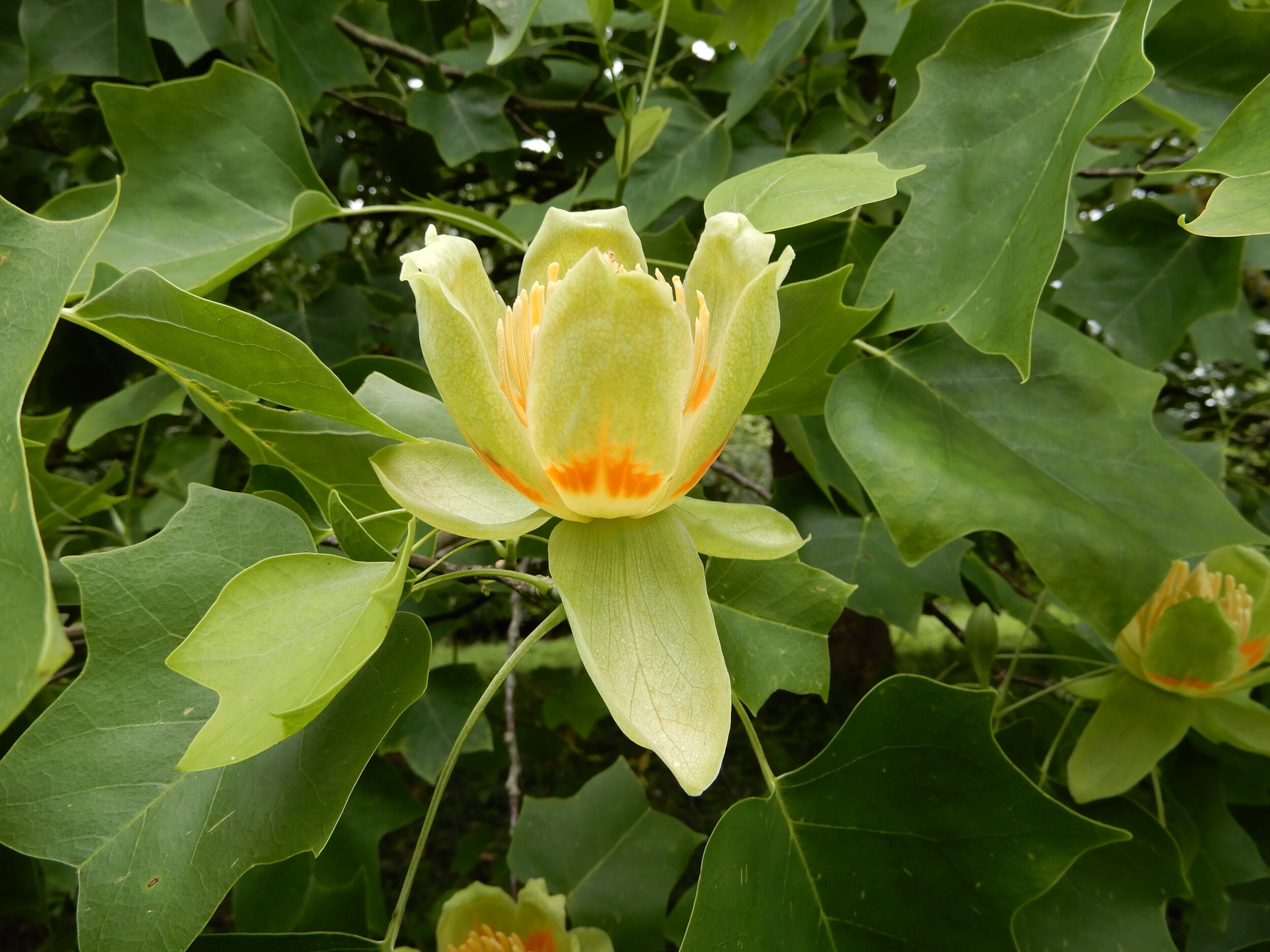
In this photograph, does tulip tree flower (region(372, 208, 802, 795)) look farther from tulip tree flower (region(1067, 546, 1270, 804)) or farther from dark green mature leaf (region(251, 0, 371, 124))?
dark green mature leaf (region(251, 0, 371, 124))

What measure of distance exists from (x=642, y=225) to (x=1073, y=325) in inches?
28.6

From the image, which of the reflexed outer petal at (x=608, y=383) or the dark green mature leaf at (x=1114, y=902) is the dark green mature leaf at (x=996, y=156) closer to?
the reflexed outer petal at (x=608, y=383)

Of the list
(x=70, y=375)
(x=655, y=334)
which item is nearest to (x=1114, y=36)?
(x=655, y=334)

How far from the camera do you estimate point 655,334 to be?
1.63 ft

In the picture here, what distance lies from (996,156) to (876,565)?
54cm

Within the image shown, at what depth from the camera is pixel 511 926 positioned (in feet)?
3.29

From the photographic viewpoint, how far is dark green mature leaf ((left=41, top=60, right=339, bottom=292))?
0.98 metres

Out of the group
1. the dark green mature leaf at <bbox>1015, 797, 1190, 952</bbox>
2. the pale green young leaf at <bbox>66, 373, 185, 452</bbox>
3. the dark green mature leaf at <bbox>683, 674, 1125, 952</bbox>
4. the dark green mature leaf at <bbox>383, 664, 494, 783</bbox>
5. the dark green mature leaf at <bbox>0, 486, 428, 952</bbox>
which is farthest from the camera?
the dark green mature leaf at <bbox>383, 664, 494, 783</bbox>

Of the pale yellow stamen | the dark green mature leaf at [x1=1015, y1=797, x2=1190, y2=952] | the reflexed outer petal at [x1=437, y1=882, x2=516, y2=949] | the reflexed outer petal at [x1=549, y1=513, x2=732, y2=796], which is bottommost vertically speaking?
the reflexed outer petal at [x1=437, y1=882, x2=516, y2=949]

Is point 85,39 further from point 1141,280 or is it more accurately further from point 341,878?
point 1141,280

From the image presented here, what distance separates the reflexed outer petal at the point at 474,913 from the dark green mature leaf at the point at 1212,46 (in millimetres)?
1286

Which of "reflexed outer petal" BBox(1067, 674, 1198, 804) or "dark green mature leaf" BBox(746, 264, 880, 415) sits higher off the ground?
A: "dark green mature leaf" BBox(746, 264, 880, 415)

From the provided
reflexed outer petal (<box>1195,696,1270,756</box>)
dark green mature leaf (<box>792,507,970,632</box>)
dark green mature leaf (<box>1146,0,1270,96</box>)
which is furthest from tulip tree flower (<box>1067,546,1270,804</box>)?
dark green mature leaf (<box>1146,0,1270,96</box>)

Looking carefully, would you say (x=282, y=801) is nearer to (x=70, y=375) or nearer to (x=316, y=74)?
(x=316, y=74)
